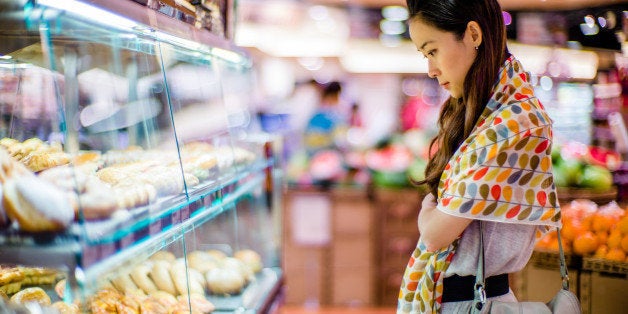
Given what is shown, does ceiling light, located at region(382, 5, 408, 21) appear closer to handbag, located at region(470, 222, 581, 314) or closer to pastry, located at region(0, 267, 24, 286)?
handbag, located at region(470, 222, 581, 314)

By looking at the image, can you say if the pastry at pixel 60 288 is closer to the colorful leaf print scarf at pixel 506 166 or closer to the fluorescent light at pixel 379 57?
the colorful leaf print scarf at pixel 506 166

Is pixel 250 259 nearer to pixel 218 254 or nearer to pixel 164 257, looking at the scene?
pixel 218 254

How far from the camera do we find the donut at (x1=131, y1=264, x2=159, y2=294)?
1.94 metres

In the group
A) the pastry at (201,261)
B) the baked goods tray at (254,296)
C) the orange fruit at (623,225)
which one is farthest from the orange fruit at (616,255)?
the pastry at (201,261)

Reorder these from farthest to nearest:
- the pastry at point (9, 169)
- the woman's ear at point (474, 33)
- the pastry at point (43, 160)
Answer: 1. the woman's ear at point (474, 33)
2. the pastry at point (43, 160)
3. the pastry at point (9, 169)

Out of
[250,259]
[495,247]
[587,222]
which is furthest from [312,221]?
[495,247]

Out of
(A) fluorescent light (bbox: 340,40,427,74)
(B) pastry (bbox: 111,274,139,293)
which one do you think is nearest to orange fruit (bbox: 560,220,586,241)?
(B) pastry (bbox: 111,274,139,293)

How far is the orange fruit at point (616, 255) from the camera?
272cm

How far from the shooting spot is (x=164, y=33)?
1803mm

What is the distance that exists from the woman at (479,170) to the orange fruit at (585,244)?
1.22 meters

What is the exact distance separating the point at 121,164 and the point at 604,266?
2199mm

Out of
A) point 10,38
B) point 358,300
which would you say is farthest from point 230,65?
point 358,300

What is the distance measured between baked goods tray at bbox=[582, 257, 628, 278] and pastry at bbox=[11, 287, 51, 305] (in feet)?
7.73

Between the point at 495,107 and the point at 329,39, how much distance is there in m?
5.73
